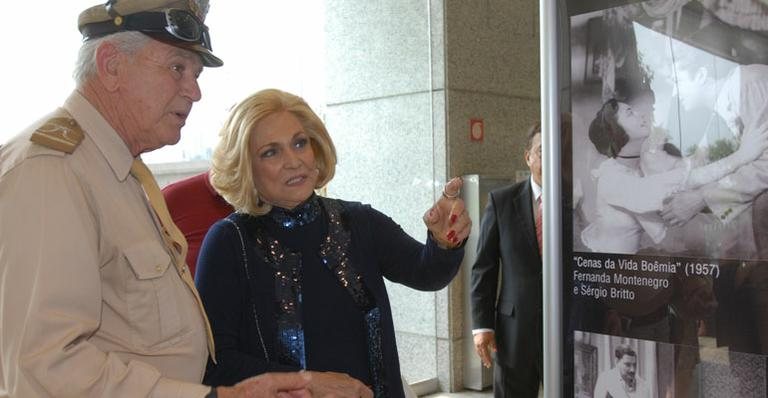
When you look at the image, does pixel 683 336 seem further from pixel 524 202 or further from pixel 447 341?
pixel 447 341

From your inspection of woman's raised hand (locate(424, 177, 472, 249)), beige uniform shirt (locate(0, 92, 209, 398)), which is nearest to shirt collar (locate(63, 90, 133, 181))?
beige uniform shirt (locate(0, 92, 209, 398))

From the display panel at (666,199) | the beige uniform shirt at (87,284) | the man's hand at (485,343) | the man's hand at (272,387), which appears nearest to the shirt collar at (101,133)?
the beige uniform shirt at (87,284)

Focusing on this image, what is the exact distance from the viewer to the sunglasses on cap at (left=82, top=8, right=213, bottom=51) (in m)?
1.53

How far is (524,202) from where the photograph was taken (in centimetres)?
342

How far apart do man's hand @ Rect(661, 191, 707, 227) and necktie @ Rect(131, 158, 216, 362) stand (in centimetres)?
101

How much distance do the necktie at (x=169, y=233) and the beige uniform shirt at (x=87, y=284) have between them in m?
0.03

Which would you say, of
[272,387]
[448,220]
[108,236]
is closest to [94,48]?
[108,236]

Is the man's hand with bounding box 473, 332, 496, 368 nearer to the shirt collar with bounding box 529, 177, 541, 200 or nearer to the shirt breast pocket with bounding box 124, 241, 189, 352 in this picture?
the shirt collar with bounding box 529, 177, 541, 200

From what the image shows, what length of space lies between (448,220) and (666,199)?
2.16ft

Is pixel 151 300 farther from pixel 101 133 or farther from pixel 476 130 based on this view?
pixel 476 130

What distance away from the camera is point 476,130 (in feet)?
17.0

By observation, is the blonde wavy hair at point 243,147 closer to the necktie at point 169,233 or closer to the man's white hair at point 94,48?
the necktie at point 169,233

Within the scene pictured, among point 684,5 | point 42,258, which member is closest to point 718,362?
point 684,5

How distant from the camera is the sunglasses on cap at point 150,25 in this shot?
5.03ft
